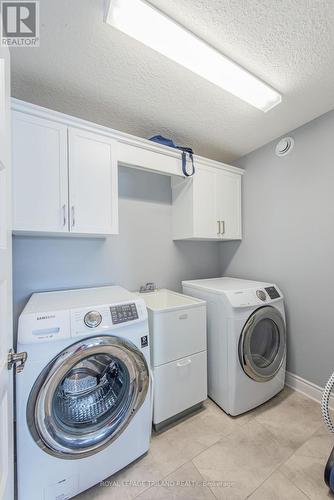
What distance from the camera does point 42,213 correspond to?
139cm

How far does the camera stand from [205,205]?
86.1 inches

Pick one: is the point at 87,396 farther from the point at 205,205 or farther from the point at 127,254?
the point at 205,205

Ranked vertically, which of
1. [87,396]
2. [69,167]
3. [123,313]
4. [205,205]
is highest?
[69,167]

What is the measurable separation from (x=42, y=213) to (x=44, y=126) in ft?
1.83

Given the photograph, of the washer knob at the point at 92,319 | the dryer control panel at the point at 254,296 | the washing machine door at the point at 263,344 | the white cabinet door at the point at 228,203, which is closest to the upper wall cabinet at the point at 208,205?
the white cabinet door at the point at 228,203

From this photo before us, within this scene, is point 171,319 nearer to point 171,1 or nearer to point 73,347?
point 73,347

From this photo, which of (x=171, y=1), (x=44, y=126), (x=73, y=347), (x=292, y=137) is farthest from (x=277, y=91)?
(x=73, y=347)

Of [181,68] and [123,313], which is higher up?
[181,68]

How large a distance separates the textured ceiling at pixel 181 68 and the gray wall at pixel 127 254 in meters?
0.62

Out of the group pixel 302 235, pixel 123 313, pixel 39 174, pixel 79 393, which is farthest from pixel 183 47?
pixel 79 393

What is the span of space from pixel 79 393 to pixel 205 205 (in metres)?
1.84

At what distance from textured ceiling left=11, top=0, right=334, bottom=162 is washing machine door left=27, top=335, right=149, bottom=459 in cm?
160

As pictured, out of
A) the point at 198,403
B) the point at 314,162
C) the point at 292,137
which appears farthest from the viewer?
the point at 292,137
